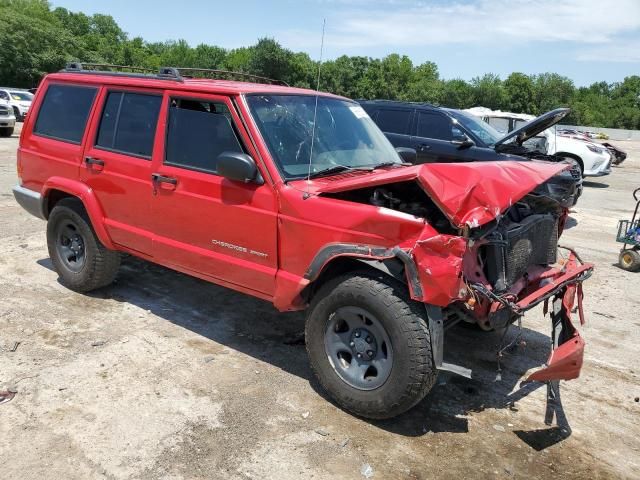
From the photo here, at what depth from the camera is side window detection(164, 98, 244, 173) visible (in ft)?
13.1

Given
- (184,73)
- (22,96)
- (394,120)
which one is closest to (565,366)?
(184,73)

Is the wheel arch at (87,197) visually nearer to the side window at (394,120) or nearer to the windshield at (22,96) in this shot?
the side window at (394,120)

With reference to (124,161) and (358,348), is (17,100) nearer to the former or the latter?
(124,161)

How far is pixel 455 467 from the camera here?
3070 mm

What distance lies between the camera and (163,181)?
4.25 m

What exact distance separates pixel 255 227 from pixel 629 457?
8.92ft

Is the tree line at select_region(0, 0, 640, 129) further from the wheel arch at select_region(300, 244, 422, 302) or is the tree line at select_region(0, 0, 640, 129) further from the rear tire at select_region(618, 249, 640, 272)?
the wheel arch at select_region(300, 244, 422, 302)

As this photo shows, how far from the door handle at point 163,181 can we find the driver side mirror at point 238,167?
2.12 ft

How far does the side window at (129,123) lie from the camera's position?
4.43 m

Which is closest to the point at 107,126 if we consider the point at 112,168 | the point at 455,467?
the point at 112,168

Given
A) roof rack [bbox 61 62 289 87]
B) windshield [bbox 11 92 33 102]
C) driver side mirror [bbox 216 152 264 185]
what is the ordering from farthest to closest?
1. windshield [bbox 11 92 33 102]
2. roof rack [bbox 61 62 289 87]
3. driver side mirror [bbox 216 152 264 185]

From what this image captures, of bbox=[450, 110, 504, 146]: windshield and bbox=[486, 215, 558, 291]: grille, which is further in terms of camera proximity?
bbox=[450, 110, 504, 146]: windshield

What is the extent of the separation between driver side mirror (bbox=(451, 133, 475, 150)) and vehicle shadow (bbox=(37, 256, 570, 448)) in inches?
203

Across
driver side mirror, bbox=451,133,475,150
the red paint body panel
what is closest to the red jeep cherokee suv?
the red paint body panel
